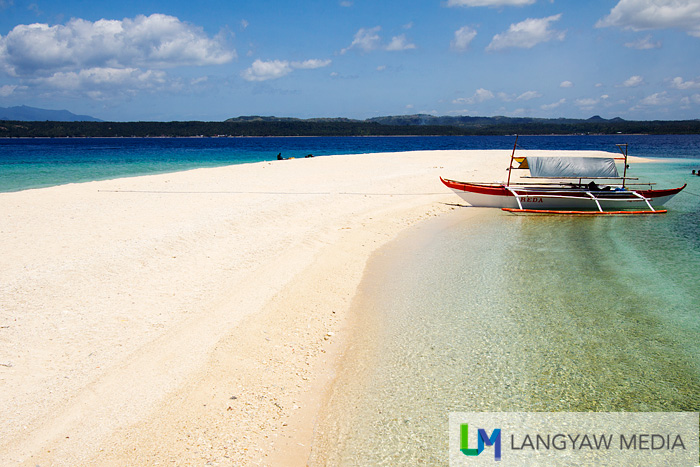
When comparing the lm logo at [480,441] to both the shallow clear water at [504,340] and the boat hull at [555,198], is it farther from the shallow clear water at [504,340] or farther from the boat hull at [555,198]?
the boat hull at [555,198]

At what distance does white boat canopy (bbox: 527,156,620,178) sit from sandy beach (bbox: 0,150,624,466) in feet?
27.7

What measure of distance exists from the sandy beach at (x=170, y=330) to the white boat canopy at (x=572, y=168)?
8455 millimetres

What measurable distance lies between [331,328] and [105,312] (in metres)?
3.30

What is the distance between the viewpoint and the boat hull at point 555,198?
18.9 m

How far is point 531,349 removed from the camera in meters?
6.63

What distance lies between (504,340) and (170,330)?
189 inches

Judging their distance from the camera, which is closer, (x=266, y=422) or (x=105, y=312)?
(x=266, y=422)

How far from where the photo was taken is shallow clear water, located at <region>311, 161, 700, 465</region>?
198 inches

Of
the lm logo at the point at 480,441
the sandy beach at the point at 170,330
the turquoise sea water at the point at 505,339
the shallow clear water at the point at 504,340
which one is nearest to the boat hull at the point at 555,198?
the turquoise sea water at the point at 505,339

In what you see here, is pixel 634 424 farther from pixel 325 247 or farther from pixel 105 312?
pixel 325 247

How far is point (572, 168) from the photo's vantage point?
1898 cm

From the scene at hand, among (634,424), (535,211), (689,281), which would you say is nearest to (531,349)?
(634,424)

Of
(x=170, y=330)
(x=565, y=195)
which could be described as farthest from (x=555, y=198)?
(x=170, y=330)

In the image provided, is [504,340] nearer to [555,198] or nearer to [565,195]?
[555,198]
